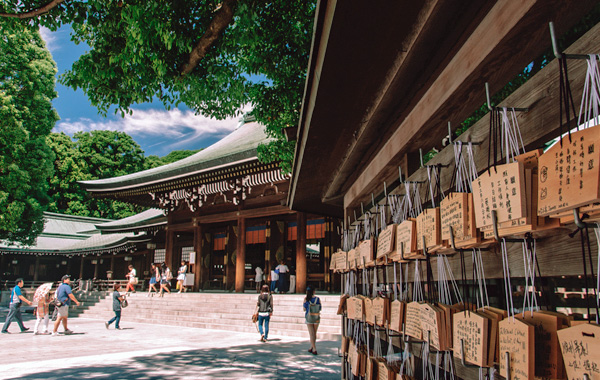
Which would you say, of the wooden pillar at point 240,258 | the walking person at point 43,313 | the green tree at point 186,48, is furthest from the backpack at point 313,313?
the wooden pillar at point 240,258

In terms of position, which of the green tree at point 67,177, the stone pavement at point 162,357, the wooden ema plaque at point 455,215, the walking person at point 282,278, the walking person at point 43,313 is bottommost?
the stone pavement at point 162,357

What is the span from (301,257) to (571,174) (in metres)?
13.3

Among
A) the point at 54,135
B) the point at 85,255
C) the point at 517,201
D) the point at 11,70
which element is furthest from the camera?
the point at 54,135

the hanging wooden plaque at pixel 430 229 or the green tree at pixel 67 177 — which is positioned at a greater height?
the green tree at pixel 67 177

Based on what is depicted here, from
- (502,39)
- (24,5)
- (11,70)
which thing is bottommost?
(502,39)

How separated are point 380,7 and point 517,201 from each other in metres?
1.15

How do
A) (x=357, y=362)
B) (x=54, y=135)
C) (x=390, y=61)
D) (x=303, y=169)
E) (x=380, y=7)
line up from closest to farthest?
1. (x=380, y=7)
2. (x=390, y=61)
3. (x=357, y=362)
4. (x=303, y=169)
5. (x=54, y=135)

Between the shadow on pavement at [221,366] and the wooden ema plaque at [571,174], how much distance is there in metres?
5.72

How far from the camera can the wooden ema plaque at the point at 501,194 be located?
1.32 meters

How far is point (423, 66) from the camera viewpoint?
2557mm

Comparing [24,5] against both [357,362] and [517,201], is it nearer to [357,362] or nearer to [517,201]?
[357,362]

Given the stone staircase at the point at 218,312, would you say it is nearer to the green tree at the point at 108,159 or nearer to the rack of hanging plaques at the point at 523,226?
the rack of hanging plaques at the point at 523,226

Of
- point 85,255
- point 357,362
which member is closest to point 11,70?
point 85,255

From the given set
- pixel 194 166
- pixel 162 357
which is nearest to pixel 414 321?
pixel 162 357
